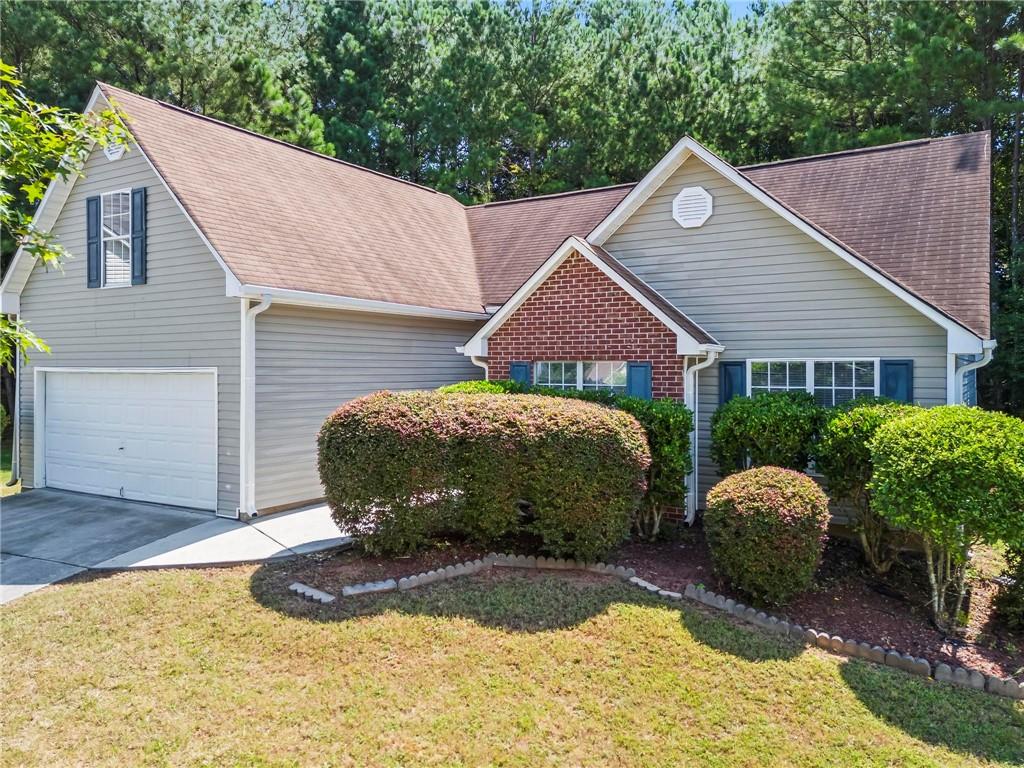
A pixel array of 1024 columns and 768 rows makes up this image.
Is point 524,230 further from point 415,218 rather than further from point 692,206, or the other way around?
point 692,206

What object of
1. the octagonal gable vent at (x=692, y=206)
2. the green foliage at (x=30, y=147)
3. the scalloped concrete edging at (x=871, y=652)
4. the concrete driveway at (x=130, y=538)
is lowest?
the scalloped concrete edging at (x=871, y=652)

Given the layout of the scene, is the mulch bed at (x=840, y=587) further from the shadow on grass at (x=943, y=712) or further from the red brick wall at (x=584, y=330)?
the red brick wall at (x=584, y=330)

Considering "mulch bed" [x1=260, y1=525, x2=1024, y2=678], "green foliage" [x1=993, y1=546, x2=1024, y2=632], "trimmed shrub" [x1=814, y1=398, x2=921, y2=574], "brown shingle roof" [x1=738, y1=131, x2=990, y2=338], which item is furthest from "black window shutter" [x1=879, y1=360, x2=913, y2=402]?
"green foliage" [x1=993, y1=546, x2=1024, y2=632]

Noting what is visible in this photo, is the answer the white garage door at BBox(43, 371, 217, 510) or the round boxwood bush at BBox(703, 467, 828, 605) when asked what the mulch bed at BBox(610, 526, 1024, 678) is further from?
the white garage door at BBox(43, 371, 217, 510)

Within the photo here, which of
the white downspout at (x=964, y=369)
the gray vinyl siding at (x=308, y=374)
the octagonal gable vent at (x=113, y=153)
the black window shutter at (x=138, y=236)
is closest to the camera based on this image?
the white downspout at (x=964, y=369)

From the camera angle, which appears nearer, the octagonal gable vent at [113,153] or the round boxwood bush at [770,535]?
the round boxwood bush at [770,535]

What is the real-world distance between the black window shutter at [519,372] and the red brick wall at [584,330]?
0.09 m

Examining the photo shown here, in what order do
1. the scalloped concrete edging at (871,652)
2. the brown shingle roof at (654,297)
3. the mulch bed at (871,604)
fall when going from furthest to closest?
the brown shingle roof at (654,297)
the mulch bed at (871,604)
the scalloped concrete edging at (871,652)

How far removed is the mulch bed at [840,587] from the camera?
19.2 feet

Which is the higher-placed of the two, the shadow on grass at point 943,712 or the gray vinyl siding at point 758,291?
the gray vinyl siding at point 758,291

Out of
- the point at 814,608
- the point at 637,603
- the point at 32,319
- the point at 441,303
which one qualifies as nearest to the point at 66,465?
the point at 32,319

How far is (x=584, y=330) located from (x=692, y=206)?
8.96ft

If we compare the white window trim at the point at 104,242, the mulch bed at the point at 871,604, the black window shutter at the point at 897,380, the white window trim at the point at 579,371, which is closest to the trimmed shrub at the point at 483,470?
the mulch bed at the point at 871,604

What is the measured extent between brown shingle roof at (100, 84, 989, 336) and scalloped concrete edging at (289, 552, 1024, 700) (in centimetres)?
479
